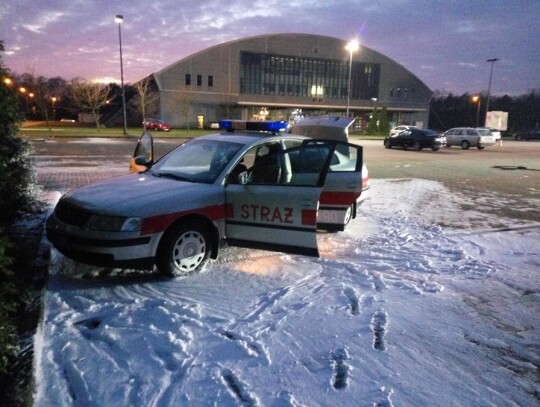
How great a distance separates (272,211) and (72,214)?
2.20 m

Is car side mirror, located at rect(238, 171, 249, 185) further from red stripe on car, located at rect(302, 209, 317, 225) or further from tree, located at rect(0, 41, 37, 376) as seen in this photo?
tree, located at rect(0, 41, 37, 376)

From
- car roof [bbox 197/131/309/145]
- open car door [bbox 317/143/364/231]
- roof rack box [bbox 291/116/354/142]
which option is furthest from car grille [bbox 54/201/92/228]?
roof rack box [bbox 291/116/354/142]

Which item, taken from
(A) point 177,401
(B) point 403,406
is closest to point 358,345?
(B) point 403,406

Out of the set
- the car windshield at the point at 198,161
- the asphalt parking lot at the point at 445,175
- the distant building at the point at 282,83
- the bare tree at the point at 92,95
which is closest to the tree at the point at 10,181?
the car windshield at the point at 198,161

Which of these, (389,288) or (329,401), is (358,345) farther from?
(389,288)

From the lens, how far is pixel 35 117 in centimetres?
7288

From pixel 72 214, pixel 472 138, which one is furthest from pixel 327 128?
pixel 472 138

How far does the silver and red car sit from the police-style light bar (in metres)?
0.03

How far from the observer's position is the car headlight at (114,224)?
4.46 meters

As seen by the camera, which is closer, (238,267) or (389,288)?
(389,288)

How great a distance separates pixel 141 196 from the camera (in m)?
4.75

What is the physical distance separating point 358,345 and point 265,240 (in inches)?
72.9

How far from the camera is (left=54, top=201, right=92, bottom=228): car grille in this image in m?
4.58

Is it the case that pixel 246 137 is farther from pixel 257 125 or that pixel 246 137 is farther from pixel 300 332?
pixel 300 332
